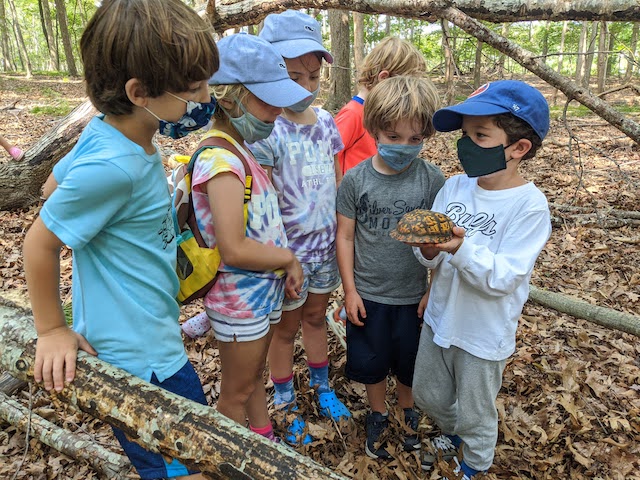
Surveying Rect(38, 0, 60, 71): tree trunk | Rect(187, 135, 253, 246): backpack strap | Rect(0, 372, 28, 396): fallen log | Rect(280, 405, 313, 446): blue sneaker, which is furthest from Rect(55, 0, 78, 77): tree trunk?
Rect(280, 405, 313, 446): blue sneaker

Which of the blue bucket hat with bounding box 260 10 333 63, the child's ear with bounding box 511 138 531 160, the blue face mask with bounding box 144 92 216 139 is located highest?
the blue bucket hat with bounding box 260 10 333 63

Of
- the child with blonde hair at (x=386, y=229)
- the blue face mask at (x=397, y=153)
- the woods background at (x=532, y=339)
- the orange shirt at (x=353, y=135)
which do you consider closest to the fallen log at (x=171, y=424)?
the woods background at (x=532, y=339)

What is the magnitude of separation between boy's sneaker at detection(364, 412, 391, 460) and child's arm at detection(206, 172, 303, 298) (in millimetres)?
1471

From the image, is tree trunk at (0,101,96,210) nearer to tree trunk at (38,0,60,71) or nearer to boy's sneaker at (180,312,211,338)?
boy's sneaker at (180,312,211,338)

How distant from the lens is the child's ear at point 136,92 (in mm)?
1478

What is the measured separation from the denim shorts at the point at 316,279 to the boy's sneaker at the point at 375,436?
3.00 ft

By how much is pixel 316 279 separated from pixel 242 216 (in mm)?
966

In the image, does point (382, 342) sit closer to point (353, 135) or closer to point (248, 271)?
point (248, 271)

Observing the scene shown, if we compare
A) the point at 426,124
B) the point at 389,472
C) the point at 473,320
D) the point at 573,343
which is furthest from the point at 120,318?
the point at 573,343

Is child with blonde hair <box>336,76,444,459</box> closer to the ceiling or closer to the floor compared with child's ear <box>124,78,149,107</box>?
closer to the floor

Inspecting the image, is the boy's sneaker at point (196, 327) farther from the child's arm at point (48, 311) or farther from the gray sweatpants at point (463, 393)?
the child's arm at point (48, 311)

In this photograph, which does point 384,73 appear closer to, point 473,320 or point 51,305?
point 473,320

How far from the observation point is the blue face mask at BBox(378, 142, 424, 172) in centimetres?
234

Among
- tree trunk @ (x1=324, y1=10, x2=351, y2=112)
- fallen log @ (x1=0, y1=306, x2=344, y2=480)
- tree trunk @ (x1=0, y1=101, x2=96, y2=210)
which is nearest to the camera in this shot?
fallen log @ (x1=0, y1=306, x2=344, y2=480)
